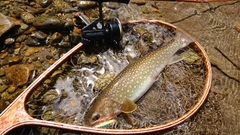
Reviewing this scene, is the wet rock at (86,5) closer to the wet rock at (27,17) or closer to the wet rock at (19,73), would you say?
the wet rock at (27,17)

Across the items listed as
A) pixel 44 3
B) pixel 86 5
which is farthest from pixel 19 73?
pixel 86 5

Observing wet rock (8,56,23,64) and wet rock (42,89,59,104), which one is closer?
wet rock (42,89,59,104)

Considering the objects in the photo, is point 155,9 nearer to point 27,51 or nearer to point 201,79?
point 201,79

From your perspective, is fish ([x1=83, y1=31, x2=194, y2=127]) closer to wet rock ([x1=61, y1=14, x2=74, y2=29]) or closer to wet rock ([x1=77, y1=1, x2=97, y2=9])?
wet rock ([x1=61, y1=14, x2=74, y2=29])

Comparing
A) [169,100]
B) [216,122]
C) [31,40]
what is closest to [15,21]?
[31,40]

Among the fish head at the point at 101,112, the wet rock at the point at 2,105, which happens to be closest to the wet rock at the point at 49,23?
the wet rock at the point at 2,105

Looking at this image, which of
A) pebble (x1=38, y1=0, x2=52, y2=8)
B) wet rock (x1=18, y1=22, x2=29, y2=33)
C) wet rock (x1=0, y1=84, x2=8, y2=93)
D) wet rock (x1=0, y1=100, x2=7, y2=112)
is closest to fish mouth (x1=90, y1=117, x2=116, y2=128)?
wet rock (x1=0, y1=100, x2=7, y2=112)
